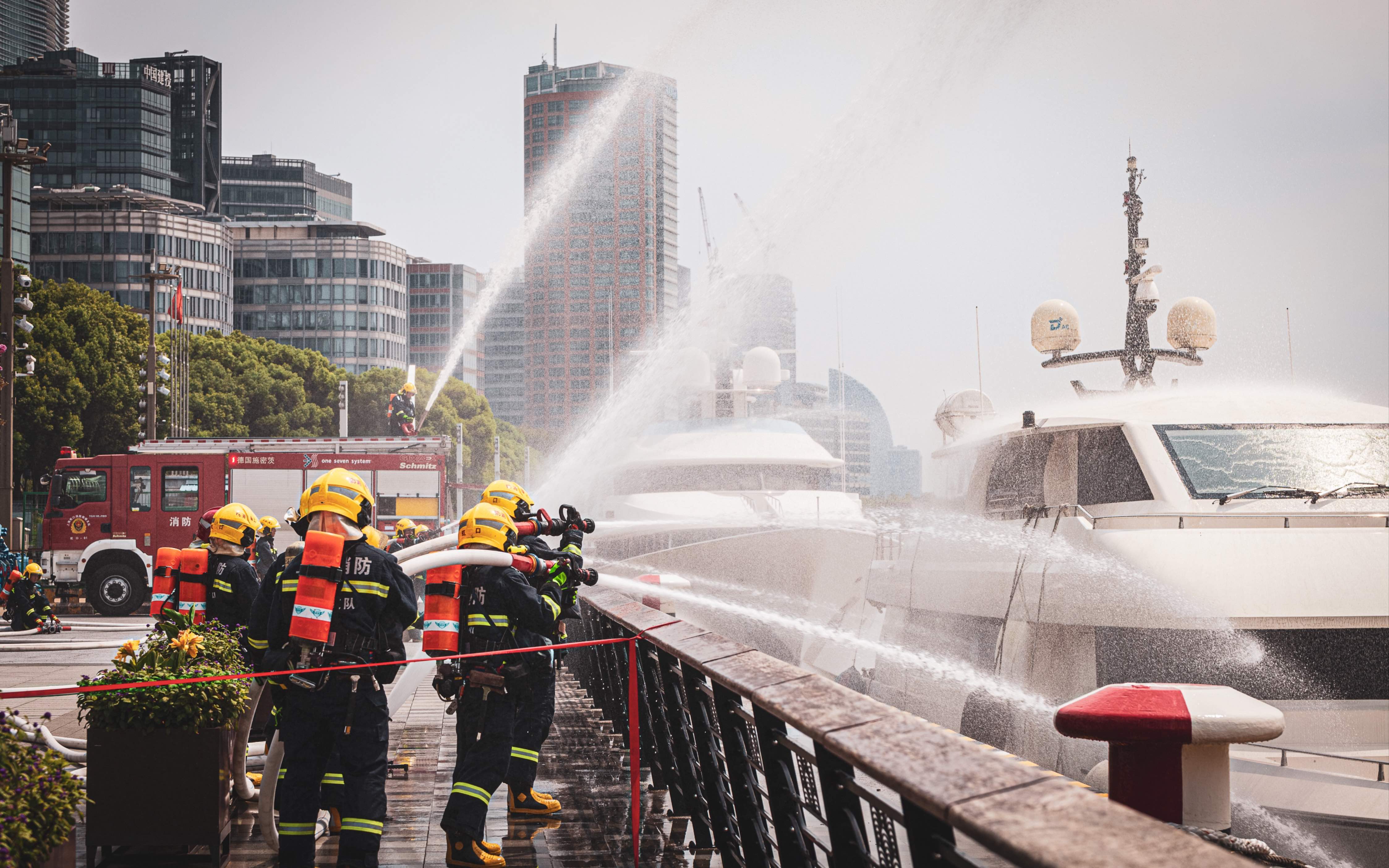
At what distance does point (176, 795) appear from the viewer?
5695 millimetres

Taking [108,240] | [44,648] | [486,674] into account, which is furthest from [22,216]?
[486,674]

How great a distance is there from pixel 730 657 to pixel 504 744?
2306 mm

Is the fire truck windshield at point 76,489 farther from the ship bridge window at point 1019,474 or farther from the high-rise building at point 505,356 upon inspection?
the high-rise building at point 505,356

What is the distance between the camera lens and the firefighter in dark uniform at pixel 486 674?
5.95m

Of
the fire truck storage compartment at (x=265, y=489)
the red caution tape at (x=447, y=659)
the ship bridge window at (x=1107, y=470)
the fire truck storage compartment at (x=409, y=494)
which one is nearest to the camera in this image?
the red caution tape at (x=447, y=659)

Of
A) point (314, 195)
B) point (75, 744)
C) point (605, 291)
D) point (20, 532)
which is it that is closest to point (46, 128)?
point (314, 195)

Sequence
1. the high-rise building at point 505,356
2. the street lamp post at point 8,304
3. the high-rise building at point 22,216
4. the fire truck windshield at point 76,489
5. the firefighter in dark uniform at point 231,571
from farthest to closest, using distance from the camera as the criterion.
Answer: the high-rise building at point 505,356 < the high-rise building at point 22,216 < the fire truck windshield at point 76,489 < the street lamp post at point 8,304 < the firefighter in dark uniform at point 231,571

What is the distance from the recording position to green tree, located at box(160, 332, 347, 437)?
63031 mm

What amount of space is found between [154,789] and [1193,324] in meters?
10.5

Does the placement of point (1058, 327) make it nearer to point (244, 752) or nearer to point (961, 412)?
point (961, 412)

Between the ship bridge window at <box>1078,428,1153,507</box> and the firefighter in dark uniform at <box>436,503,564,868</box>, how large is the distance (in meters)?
3.91

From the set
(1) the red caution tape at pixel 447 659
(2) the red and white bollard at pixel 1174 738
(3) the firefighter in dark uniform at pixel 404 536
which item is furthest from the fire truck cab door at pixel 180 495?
(2) the red and white bollard at pixel 1174 738

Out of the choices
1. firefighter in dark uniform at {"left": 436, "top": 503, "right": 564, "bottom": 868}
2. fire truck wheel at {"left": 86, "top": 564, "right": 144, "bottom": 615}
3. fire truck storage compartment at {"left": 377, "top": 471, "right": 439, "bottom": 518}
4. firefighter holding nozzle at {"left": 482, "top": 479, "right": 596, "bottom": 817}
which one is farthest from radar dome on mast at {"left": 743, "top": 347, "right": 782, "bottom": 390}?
firefighter in dark uniform at {"left": 436, "top": 503, "right": 564, "bottom": 868}

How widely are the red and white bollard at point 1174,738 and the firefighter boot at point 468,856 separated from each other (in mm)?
3612
